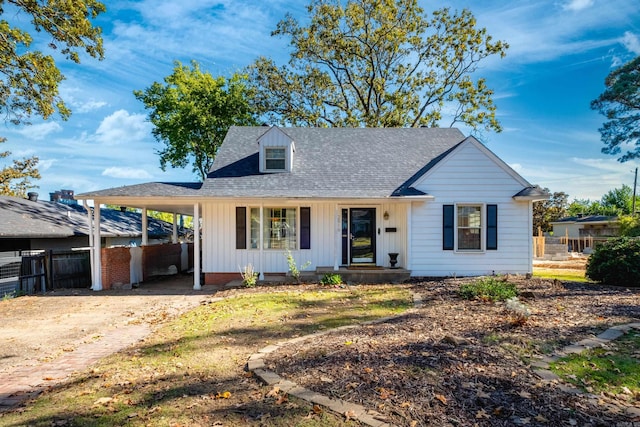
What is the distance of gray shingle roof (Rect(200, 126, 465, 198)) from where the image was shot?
12141mm

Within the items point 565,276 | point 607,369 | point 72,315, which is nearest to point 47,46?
point 72,315

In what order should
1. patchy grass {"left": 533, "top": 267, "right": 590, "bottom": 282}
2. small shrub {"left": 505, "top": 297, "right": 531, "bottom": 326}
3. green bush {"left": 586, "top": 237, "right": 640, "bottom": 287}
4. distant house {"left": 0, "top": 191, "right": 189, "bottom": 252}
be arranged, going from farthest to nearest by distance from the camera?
1. distant house {"left": 0, "top": 191, "right": 189, "bottom": 252}
2. patchy grass {"left": 533, "top": 267, "right": 590, "bottom": 282}
3. green bush {"left": 586, "top": 237, "right": 640, "bottom": 287}
4. small shrub {"left": 505, "top": 297, "right": 531, "bottom": 326}

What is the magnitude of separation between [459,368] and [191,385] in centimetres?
292

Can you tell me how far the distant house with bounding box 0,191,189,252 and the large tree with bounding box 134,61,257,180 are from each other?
760 centimetres

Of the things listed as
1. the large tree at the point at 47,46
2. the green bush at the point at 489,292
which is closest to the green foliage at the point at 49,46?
the large tree at the point at 47,46

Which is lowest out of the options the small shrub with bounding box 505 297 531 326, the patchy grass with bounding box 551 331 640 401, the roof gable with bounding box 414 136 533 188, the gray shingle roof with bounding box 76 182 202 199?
the patchy grass with bounding box 551 331 640 401

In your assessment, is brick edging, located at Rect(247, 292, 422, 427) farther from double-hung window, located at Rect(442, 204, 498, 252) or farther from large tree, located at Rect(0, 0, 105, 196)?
large tree, located at Rect(0, 0, 105, 196)

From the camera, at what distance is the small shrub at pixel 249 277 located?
1113cm

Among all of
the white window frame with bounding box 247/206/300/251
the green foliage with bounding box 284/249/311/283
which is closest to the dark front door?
the green foliage with bounding box 284/249/311/283

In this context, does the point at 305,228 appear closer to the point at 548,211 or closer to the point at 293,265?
the point at 293,265

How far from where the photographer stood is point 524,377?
12.6 feet

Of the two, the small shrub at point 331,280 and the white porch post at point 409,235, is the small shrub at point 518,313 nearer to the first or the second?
the small shrub at point 331,280

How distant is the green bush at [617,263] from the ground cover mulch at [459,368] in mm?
4136

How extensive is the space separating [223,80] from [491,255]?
2206 centimetres
